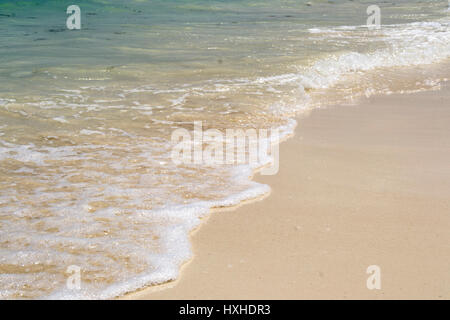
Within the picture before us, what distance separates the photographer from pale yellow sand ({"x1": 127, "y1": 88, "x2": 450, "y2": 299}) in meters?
2.61

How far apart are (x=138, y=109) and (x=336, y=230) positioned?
3.43 metres

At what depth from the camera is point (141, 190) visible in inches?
147

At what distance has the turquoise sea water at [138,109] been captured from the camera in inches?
118

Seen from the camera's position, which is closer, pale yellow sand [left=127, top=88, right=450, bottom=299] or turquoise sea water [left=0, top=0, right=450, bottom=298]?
pale yellow sand [left=127, top=88, right=450, bottom=299]

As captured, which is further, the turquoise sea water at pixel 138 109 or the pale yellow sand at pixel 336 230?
the turquoise sea water at pixel 138 109

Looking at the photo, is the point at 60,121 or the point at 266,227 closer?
the point at 266,227

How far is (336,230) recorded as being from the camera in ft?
10.3

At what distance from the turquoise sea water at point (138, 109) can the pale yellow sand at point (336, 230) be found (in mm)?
228

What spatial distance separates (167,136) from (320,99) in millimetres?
2429

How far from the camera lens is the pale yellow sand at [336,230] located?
103 inches

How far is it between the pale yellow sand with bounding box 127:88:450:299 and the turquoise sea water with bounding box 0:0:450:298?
0.23m

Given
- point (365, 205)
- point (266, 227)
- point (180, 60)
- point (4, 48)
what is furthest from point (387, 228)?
point (4, 48)
